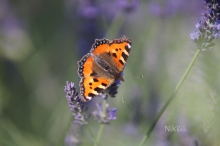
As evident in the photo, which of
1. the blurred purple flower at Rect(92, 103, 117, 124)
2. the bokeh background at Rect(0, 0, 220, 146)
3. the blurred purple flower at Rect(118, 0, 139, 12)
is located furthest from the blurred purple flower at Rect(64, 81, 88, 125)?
the blurred purple flower at Rect(118, 0, 139, 12)

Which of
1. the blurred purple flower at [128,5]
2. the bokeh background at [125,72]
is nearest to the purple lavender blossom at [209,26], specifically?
the bokeh background at [125,72]

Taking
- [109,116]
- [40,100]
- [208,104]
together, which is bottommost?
[40,100]

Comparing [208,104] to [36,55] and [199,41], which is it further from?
[36,55]

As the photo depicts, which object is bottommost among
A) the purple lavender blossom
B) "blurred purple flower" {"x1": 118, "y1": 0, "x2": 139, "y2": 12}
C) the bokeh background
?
the bokeh background

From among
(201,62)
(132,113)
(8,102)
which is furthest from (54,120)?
(201,62)

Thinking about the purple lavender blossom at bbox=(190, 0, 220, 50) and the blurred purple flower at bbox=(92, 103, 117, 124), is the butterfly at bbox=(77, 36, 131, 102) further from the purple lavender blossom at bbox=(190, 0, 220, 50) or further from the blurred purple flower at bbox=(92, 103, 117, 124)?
the purple lavender blossom at bbox=(190, 0, 220, 50)

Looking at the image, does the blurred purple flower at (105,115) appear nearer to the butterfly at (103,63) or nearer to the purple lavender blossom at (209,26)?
the butterfly at (103,63)
